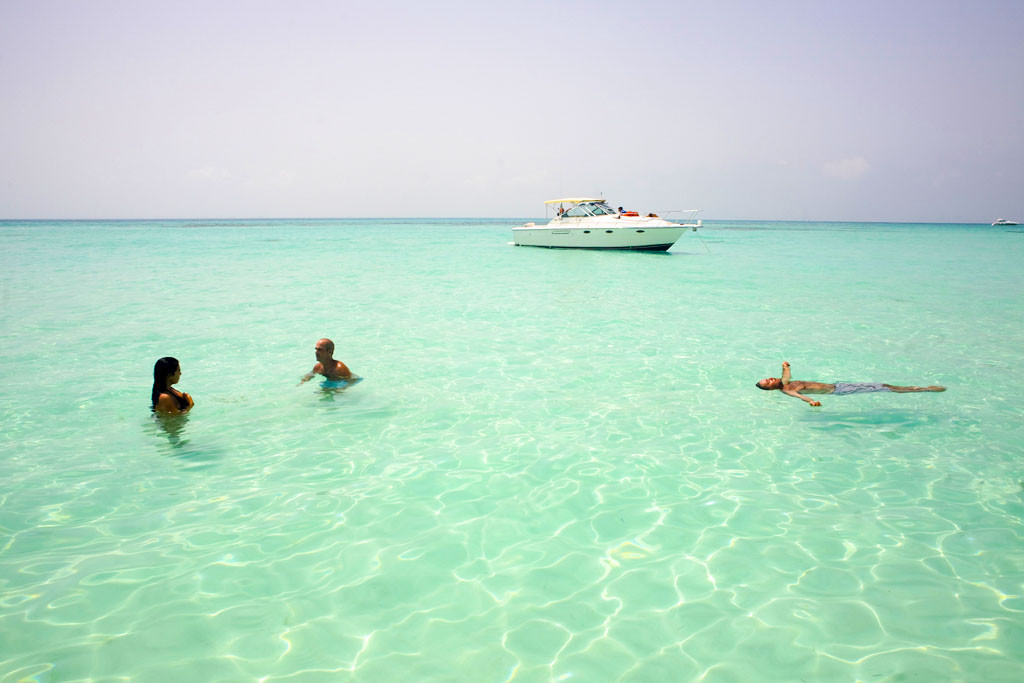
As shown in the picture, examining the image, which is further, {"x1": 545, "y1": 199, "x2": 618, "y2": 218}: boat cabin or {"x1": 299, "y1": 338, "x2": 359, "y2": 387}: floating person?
{"x1": 545, "y1": 199, "x2": 618, "y2": 218}: boat cabin

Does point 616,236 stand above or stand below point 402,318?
above

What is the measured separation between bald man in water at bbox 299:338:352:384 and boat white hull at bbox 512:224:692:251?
20.2 metres

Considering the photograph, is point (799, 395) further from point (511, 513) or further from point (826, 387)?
point (511, 513)

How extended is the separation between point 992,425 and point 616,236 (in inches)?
808

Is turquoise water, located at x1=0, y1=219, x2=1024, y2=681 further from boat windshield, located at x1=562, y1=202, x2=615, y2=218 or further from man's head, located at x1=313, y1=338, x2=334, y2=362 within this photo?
boat windshield, located at x1=562, y1=202, x2=615, y2=218

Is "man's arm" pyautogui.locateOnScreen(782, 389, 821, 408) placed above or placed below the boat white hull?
below

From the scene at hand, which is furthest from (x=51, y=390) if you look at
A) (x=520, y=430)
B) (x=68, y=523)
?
(x=520, y=430)

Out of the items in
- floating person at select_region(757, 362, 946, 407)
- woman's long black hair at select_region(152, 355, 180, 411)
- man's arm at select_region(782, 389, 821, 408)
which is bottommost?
man's arm at select_region(782, 389, 821, 408)

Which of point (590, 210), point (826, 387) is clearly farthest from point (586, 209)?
point (826, 387)

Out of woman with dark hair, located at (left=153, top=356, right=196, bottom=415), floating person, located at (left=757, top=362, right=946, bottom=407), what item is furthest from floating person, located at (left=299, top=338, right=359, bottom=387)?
floating person, located at (left=757, top=362, right=946, bottom=407)

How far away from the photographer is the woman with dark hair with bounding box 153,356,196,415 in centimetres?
546

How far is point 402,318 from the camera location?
11.4 metres

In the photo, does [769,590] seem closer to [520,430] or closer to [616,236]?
[520,430]

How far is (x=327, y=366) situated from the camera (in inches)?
263
